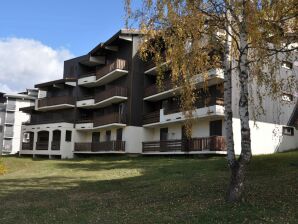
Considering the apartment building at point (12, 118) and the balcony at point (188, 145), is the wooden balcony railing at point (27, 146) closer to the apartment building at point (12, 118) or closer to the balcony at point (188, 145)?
the balcony at point (188, 145)

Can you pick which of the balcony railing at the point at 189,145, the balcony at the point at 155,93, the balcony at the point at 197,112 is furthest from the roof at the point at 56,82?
the balcony railing at the point at 189,145

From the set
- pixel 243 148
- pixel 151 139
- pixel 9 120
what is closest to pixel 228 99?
pixel 243 148

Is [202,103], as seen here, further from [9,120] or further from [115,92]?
[9,120]

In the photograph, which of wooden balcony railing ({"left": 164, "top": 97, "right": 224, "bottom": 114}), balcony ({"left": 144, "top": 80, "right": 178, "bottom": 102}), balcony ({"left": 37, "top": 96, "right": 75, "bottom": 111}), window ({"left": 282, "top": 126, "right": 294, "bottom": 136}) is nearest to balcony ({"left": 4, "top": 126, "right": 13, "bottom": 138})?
balcony ({"left": 37, "top": 96, "right": 75, "bottom": 111})

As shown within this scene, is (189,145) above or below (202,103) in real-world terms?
below

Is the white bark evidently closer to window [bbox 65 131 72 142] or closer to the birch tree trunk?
the birch tree trunk

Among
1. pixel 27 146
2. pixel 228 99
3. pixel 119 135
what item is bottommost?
pixel 27 146

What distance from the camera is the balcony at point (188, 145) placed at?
Answer: 29.2 m

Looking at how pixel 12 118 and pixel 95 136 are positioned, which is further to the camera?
pixel 12 118

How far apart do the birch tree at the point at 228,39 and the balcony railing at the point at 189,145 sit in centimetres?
1649

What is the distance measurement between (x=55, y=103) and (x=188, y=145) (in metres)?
23.2

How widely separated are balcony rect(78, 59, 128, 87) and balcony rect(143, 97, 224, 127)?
568 cm

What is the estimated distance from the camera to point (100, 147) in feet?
138

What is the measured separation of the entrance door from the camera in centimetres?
3144
